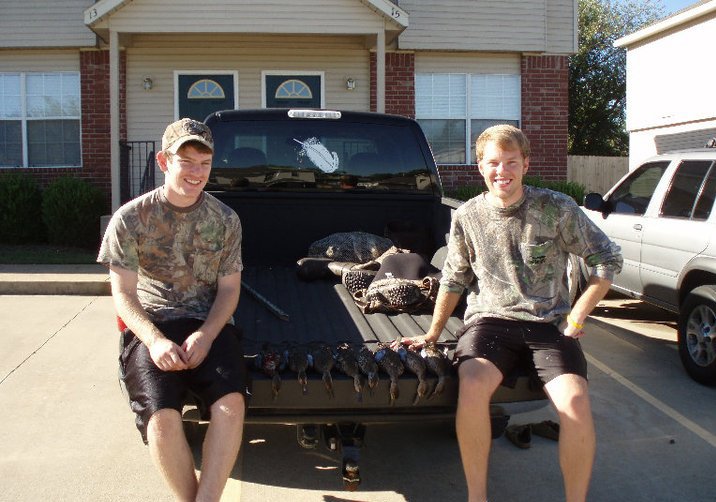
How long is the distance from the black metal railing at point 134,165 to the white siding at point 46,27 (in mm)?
2002

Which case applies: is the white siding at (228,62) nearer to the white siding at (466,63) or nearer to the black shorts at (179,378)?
the white siding at (466,63)

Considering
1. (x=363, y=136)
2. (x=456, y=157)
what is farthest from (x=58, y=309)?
(x=456, y=157)

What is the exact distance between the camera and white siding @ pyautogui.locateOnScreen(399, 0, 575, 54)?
14.2 metres

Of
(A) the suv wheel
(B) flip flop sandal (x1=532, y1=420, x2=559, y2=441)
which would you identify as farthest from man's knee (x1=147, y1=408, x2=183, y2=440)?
(A) the suv wheel

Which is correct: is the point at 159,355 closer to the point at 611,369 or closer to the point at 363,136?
the point at 363,136

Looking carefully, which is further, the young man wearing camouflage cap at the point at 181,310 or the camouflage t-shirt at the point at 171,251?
the camouflage t-shirt at the point at 171,251

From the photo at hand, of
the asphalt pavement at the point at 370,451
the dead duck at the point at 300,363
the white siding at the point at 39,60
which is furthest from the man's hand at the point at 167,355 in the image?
the white siding at the point at 39,60

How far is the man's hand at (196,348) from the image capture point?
317 centimetres

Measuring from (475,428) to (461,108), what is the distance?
480 inches

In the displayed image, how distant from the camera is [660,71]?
16547 mm

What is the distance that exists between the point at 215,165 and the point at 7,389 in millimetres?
2187

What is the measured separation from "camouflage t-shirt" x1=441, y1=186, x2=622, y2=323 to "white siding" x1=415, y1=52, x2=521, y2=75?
11.4m

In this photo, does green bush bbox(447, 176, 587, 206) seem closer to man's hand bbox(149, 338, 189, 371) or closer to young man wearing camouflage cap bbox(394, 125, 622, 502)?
young man wearing camouflage cap bbox(394, 125, 622, 502)

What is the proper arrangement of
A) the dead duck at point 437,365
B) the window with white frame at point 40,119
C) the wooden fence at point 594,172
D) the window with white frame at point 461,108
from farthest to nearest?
the wooden fence at point 594,172 < the window with white frame at point 461,108 < the window with white frame at point 40,119 < the dead duck at point 437,365
